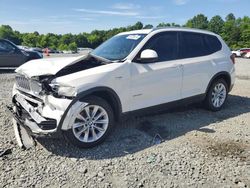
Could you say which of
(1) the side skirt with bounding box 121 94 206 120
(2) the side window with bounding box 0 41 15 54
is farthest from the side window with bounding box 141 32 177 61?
(2) the side window with bounding box 0 41 15 54

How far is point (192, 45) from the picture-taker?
5512mm

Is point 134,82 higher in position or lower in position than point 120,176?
higher

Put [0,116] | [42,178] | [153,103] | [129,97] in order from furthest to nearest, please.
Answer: [0,116], [153,103], [129,97], [42,178]

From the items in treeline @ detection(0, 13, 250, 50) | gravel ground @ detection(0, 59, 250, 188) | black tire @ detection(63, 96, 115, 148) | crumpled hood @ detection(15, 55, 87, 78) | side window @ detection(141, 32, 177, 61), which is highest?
treeline @ detection(0, 13, 250, 50)

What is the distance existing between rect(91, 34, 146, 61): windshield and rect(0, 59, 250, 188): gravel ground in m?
1.33

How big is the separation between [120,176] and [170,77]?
7.28 feet

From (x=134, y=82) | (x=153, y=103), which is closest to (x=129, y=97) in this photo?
(x=134, y=82)

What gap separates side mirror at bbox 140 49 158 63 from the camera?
4363 millimetres

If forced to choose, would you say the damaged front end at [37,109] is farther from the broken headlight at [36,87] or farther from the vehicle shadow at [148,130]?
the vehicle shadow at [148,130]

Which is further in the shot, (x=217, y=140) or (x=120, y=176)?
(x=217, y=140)

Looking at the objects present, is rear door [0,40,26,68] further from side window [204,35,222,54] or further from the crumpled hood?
side window [204,35,222,54]

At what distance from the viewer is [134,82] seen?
442 cm

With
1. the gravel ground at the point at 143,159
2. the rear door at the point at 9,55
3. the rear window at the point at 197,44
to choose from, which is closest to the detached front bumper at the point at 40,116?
the gravel ground at the point at 143,159

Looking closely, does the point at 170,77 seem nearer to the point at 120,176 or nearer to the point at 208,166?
the point at 208,166
